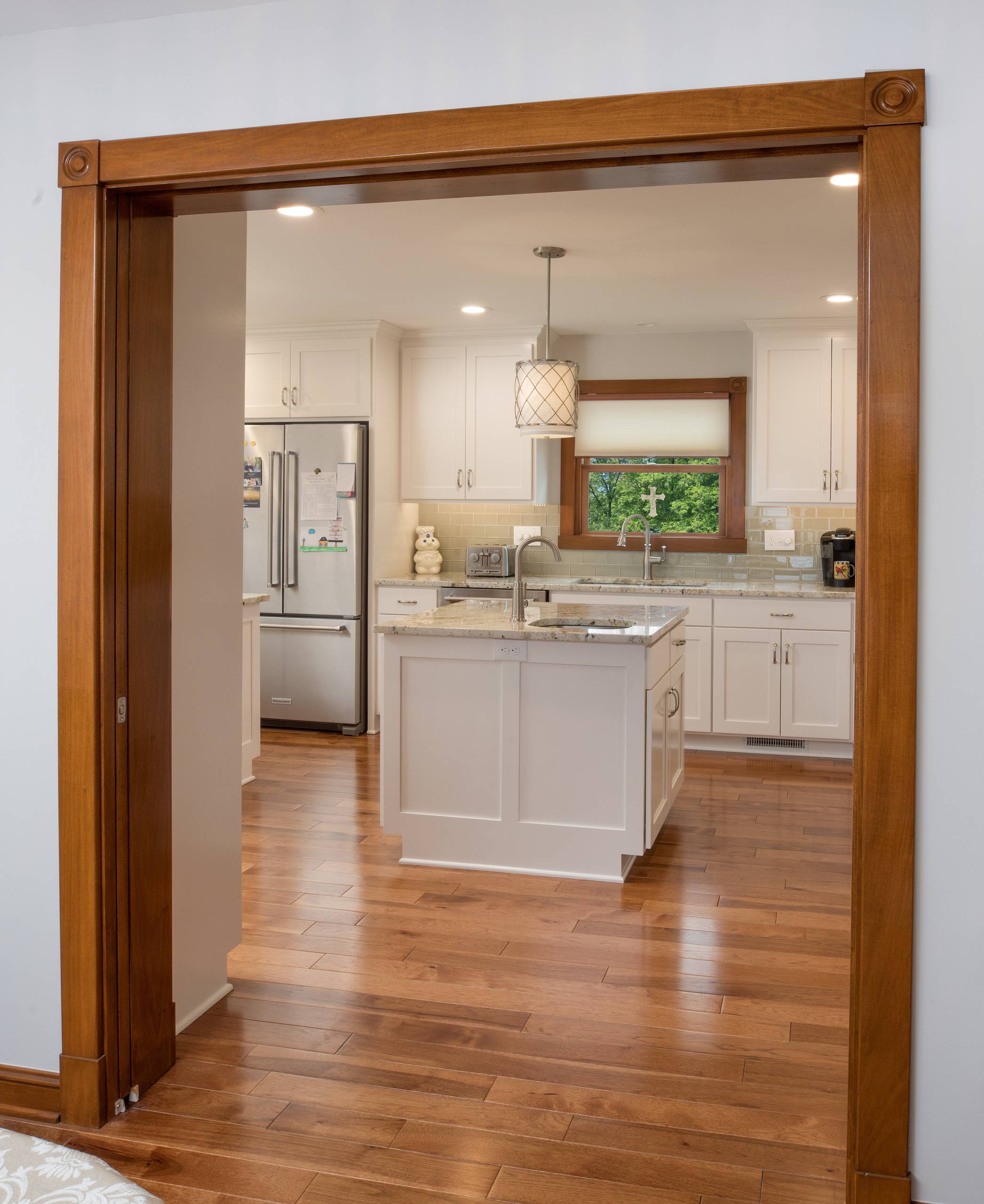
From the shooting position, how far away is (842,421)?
6.02 m

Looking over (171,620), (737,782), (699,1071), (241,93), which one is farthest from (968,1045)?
(737,782)

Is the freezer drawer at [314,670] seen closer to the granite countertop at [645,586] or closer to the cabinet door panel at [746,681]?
the granite countertop at [645,586]

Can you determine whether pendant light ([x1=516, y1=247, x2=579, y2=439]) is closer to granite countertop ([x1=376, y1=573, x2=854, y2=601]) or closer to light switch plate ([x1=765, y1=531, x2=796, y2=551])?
granite countertop ([x1=376, y1=573, x2=854, y2=601])

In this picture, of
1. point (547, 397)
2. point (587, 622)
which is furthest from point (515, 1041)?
point (547, 397)

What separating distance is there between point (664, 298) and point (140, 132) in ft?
12.5

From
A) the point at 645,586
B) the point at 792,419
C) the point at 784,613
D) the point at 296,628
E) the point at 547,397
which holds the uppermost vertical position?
the point at 792,419

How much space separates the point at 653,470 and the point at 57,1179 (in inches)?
235

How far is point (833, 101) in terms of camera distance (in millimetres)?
1817

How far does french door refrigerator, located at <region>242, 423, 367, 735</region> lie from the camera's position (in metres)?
6.27

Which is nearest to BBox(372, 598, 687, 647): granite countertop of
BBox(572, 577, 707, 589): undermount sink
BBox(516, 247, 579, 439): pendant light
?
BBox(516, 247, 579, 439): pendant light

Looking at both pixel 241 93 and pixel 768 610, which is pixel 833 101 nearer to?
pixel 241 93

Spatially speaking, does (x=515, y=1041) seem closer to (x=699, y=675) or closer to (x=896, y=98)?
(x=896, y=98)

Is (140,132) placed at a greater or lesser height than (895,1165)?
greater

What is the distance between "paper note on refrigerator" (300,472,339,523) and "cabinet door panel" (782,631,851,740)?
2709mm
